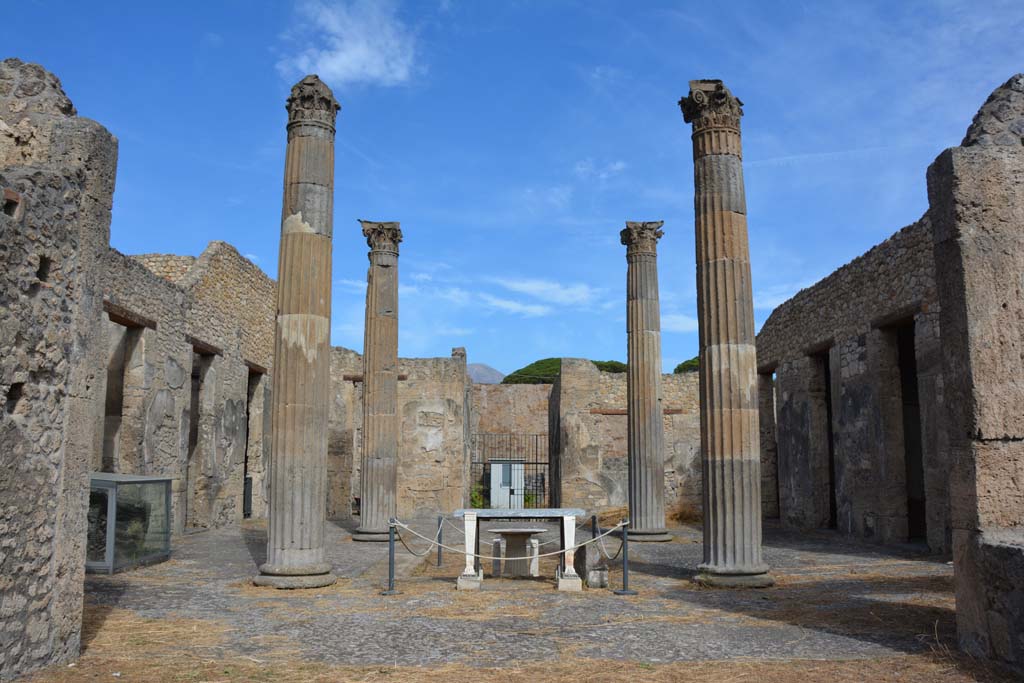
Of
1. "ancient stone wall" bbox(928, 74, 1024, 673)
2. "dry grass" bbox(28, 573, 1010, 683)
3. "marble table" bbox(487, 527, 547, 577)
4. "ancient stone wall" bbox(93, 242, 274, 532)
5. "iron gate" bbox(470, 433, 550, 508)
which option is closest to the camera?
"dry grass" bbox(28, 573, 1010, 683)

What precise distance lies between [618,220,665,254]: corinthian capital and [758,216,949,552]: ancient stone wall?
3575mm

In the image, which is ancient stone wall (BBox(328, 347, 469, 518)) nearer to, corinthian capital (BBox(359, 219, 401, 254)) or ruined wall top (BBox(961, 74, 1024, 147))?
corinthian capital (BBox(359, 219, 401, 254))

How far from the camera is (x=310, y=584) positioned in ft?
28.3

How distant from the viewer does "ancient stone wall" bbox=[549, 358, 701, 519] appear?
20.5m

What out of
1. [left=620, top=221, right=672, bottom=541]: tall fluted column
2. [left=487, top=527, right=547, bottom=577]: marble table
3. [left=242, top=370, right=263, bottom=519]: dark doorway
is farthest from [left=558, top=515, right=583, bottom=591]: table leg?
[left=242, top=370, right=263, bottom=519]: dark doorway

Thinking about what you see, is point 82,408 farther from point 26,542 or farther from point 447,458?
point 447,458

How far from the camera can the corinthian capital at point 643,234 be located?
1448 cm

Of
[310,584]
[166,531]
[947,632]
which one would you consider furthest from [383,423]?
[947,632]

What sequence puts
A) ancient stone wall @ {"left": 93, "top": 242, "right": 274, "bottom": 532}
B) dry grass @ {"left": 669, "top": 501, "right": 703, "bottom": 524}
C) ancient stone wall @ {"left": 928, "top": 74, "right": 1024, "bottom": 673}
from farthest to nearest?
1. dry grass @ {"left": 669, "top": 501, "right": 703, "bottom": 524}
2. ancient stone wall @ {"left": 93, "top": 242, "right": 274, "bottom": 532}
3. ancient stone wall @ {"left": 928, "top": 74, "right": 1024, "bottom": 673}

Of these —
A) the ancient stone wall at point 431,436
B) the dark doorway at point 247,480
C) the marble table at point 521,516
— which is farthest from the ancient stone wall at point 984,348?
the dark doorway at point 247,480

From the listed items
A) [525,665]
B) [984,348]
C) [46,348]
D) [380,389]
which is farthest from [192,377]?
[984,348]

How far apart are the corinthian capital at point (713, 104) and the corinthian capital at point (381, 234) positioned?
256 inches

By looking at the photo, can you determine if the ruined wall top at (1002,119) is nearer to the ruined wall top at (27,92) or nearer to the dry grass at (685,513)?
the ruined wall top at (27,92)

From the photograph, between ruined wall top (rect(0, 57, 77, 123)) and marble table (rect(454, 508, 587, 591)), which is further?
marble table (rect(454, 508, 587, 591))
